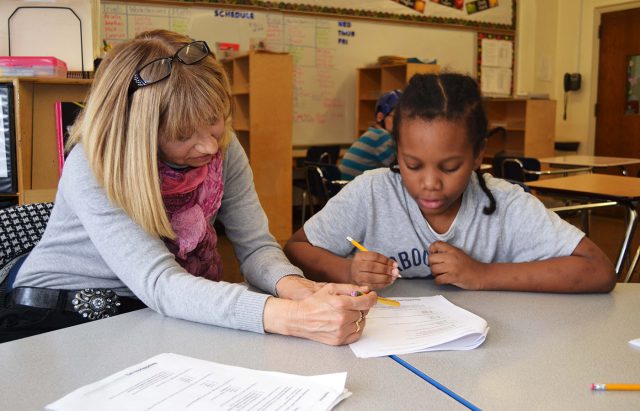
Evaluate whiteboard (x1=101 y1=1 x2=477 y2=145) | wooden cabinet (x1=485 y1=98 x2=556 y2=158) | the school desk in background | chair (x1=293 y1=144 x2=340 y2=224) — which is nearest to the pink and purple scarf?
the school desk in background

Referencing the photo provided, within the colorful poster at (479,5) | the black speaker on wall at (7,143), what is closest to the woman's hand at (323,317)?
the black speaker on wall at (7,143)

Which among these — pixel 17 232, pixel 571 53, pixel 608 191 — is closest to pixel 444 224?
pixel 17 232

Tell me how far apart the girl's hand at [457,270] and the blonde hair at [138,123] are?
1.78 feet

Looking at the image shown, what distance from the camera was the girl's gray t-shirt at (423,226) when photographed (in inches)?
53.5

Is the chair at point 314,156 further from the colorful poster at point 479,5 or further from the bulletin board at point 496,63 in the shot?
the colorful poster at point 479,5

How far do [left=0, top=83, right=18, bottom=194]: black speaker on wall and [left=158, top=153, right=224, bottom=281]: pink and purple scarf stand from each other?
1.37 m

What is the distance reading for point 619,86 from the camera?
671cm

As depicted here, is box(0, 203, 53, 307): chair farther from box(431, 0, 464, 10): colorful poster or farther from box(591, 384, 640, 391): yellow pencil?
box(431, 0, 464, 10): colorful poster

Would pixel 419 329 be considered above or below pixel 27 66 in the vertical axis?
below

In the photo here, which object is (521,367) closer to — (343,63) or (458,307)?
(458,307)

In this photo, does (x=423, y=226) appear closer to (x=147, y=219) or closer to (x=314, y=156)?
(x=147, y=219)

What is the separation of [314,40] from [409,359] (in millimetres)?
5490

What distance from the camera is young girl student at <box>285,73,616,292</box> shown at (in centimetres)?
124

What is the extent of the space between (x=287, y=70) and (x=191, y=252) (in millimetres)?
3649
